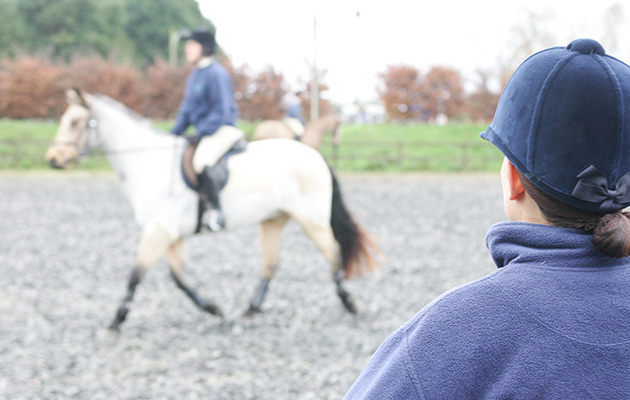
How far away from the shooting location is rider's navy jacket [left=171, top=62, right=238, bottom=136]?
4.48 m

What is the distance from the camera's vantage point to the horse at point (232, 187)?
14.8ft

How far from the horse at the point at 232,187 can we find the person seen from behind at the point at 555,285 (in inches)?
150

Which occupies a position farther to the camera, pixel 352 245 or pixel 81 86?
pixel 81 86

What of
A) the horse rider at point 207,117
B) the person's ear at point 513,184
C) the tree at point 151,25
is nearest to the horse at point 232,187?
the horse rider at point 207,117

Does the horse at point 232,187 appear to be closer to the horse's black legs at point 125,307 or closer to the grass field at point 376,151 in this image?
the horse's black legs at point 125,307

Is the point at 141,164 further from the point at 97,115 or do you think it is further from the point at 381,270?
the point at 381,270

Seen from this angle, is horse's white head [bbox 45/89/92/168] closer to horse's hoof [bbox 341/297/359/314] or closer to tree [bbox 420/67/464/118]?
horse's hoof [bbox 341/297/359/314]

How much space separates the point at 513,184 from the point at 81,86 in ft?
78.3

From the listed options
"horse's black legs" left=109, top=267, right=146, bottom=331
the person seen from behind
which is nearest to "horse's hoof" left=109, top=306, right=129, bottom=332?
"horse's black legs" left=109, top=267, right=146, bottom=331

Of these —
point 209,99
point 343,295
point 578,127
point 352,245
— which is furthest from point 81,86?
point 578,127

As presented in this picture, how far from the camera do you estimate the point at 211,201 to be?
4508 millimetres

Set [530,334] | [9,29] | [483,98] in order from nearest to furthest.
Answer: [530,334] < [483,98] < [9,29]

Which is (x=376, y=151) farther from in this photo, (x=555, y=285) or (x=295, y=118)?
(x=555, y=285)

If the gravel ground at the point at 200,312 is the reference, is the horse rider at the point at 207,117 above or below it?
above
